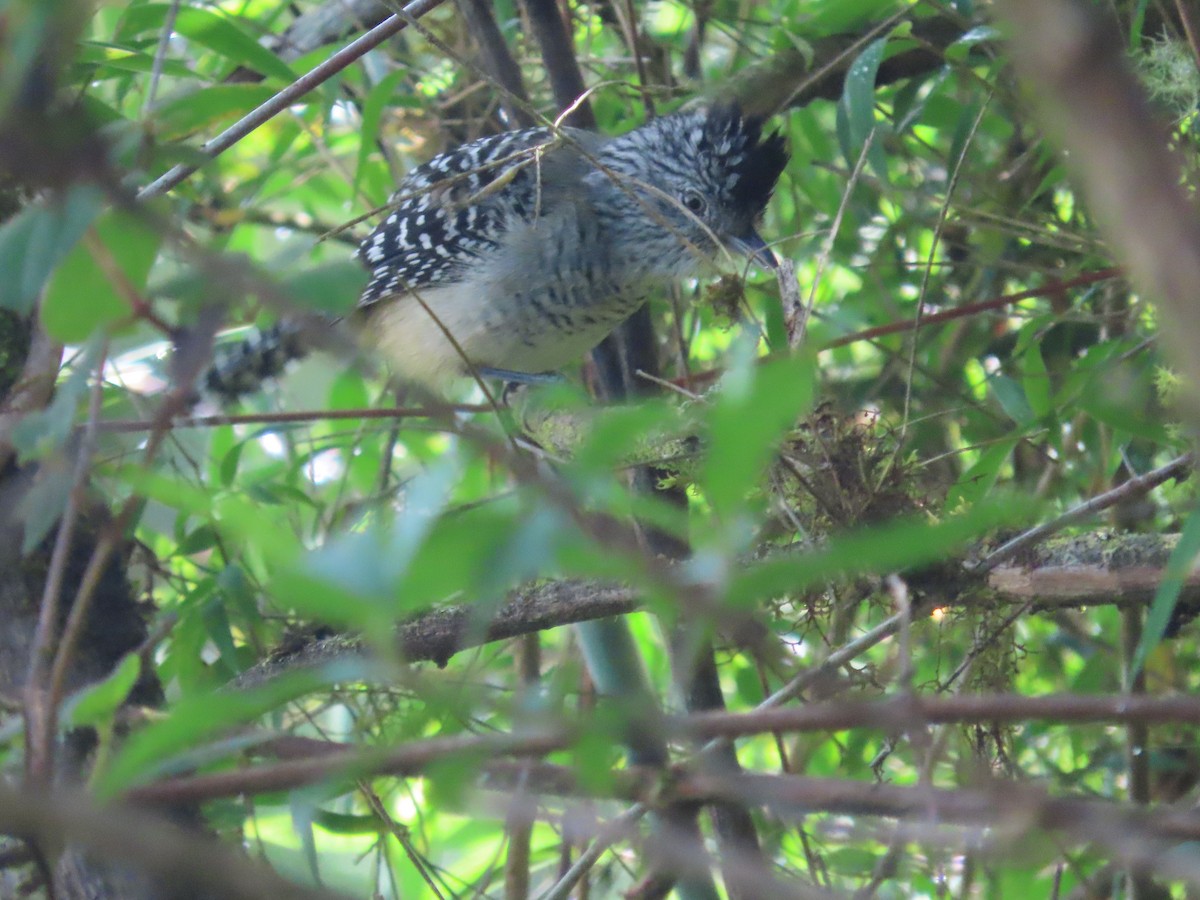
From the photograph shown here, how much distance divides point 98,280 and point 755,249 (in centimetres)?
205

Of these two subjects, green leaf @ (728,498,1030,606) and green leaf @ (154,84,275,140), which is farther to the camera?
green leaf @ (154,84,275,140)

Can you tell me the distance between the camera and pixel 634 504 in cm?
73

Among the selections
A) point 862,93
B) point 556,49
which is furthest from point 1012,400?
point 556,49

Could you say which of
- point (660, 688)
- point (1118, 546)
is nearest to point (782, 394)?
point (1118, 546)

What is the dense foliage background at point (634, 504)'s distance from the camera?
640 millimetres

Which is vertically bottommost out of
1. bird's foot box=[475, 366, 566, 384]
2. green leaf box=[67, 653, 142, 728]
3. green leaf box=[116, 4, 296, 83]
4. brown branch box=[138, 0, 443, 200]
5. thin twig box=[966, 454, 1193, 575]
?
thin twig box=[966, 454, 1193, 575]

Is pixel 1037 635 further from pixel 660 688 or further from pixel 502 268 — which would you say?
pixel 502 268

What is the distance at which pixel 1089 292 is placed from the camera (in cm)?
238

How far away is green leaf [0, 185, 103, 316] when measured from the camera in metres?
0.75

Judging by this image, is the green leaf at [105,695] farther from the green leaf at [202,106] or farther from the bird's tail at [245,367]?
the bird's tail at [245,367]

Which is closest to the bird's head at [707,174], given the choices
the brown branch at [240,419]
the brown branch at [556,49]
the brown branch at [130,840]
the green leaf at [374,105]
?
the brown branch at [556,49]

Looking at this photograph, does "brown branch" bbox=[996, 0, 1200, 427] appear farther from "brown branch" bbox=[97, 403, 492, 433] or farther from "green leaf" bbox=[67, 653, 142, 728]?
"brown branch" bbox=[97, 403, 492, 433]

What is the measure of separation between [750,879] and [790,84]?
231 centimetres

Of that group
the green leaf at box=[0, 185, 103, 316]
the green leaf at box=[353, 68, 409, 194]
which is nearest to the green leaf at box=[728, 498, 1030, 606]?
the green leaf at box=[0, 185, 103, 316]
